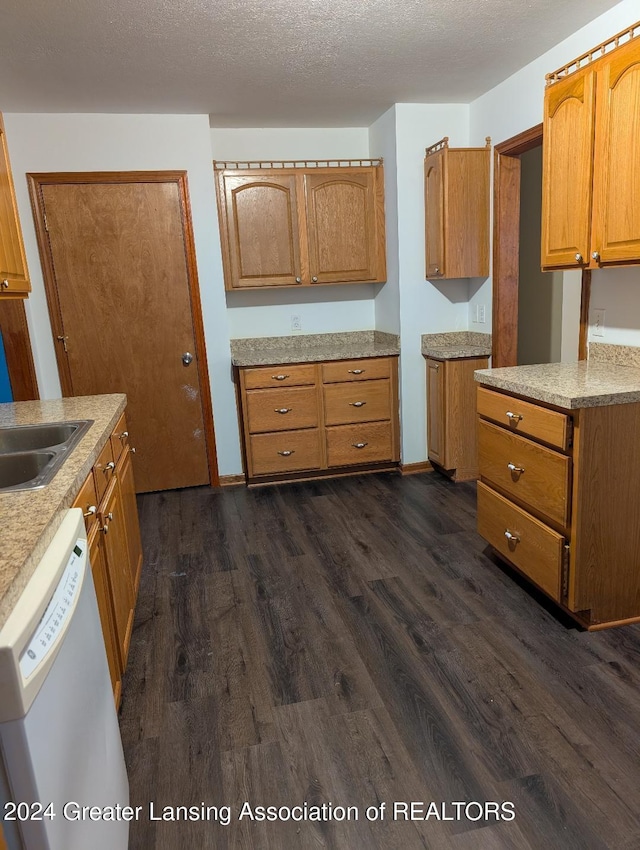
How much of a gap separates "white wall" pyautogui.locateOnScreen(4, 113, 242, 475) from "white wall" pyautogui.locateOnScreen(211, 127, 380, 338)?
362mm

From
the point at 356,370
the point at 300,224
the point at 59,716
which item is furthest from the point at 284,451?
the point at 59,716

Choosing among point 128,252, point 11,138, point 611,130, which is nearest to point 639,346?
point 611,130

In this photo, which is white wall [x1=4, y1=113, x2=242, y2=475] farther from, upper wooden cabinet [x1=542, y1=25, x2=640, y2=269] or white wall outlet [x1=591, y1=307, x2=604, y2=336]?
white wall outlet [x1=591, y1=307, x2=604, y2=336]

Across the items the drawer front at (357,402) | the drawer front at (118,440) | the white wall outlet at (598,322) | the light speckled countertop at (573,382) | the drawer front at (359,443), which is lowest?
the drawer front at (359,443)

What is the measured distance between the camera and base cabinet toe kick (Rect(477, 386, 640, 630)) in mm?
2068

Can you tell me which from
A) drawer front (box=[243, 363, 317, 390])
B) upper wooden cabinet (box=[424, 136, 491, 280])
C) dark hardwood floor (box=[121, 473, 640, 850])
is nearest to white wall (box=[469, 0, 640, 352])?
upper wooden cabinet (box=[424, 136, 491, 280])

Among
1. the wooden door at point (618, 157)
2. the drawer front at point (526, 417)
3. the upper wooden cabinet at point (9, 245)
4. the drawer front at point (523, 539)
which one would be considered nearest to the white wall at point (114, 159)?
the upper wooden cabinet at point (9, 245)

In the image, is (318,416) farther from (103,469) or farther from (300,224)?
(103,469)

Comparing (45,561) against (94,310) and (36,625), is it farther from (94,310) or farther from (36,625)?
(94,310)

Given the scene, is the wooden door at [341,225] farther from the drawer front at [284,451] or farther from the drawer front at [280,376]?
the drawer front at [284,451]

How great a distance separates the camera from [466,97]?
12.1 feet

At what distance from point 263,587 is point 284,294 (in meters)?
2.32

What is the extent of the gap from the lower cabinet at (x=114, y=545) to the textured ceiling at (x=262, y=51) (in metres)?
1.64

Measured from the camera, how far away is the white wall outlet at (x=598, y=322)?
2.76m
